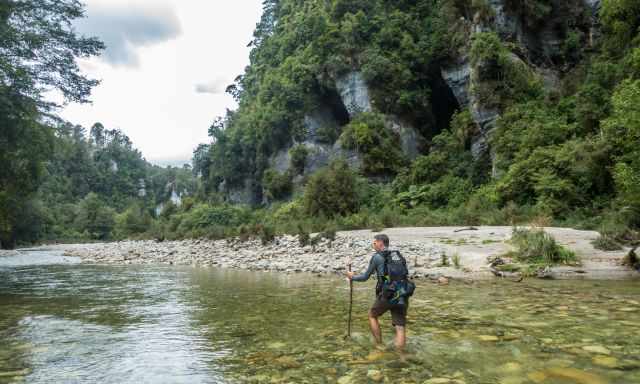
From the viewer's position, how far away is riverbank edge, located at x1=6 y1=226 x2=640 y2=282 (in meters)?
11.4

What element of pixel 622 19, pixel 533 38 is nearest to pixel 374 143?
pixel 533 38

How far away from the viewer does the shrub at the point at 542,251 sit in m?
11.9

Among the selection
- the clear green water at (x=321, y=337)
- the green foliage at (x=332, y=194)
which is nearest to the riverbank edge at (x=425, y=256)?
the clear green water at (x=321, y=337)

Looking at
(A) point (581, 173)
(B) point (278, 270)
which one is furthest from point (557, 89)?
(B) point (278, 270)

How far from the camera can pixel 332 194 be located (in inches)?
1238

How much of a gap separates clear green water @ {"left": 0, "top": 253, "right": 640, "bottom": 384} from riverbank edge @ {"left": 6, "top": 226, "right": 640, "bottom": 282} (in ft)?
4.50

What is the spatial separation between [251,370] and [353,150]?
3939 cm

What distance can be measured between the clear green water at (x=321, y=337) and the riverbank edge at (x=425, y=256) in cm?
137

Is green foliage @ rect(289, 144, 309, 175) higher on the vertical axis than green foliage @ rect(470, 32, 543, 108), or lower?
lower

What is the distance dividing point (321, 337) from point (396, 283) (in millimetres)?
1580

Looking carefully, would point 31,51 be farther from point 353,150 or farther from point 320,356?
point 353,150

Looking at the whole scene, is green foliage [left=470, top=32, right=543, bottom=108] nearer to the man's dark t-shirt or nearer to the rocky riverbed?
the rocky riverbed

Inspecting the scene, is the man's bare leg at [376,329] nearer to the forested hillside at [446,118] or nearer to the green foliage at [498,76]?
the forested hillside at [446,118]

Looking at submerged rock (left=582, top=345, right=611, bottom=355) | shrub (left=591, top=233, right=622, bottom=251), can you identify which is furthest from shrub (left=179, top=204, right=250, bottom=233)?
submerged rock (left=582, top=345, right=611, bottom=355)
